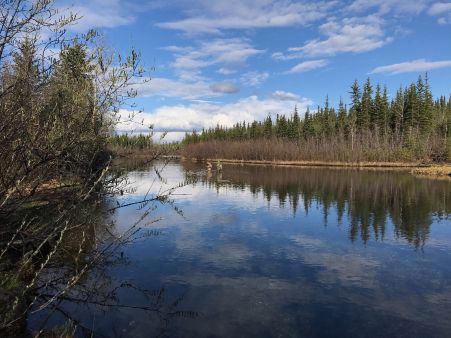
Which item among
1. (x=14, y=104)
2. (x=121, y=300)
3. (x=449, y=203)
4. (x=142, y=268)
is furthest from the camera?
(x=449, y=203)

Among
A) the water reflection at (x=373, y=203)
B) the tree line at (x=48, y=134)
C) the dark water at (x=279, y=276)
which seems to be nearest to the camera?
the tree line at (x=48, y=134)

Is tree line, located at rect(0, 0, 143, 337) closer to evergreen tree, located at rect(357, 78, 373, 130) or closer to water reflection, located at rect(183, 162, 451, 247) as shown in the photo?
water reflection, located at rect(183, 162, 451, 247)

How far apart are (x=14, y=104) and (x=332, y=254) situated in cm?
1580

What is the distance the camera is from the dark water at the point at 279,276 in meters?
11.1

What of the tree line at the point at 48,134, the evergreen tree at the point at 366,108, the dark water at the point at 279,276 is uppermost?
the evergreen tree at the point at 366,108

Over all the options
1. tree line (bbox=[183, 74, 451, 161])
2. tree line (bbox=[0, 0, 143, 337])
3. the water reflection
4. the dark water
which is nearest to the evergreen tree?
tree line (bbox=[183, 74, 451, 161])

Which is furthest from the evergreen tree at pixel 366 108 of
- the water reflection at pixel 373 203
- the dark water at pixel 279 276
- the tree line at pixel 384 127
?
the dark water at pixel 279 276

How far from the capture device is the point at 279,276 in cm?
1520

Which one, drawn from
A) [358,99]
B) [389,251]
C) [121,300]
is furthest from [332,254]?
[358,99]

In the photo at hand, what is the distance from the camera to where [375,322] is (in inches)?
452

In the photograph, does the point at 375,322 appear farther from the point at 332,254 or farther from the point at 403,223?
the point at 403,223

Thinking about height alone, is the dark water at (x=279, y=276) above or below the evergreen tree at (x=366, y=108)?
below

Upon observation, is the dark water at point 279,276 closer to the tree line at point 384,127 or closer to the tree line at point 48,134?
the tree line at point 48,134

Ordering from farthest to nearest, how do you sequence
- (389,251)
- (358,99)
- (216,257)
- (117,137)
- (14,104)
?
(358,99)
(389,251)
(216,257)
(117,137)
(14,104)
